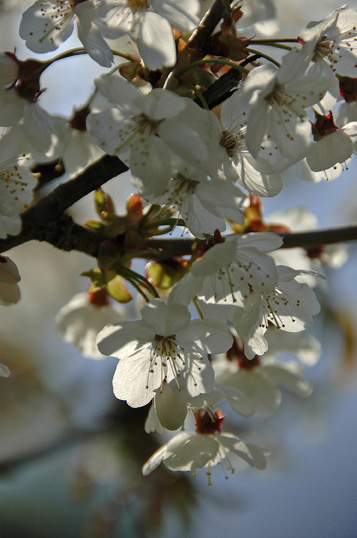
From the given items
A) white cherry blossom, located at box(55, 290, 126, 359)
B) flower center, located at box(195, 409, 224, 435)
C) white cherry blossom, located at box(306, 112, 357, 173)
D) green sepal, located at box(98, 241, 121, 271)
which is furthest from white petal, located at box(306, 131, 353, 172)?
white cherry blossom, located at box(55, 290, 126, 359)

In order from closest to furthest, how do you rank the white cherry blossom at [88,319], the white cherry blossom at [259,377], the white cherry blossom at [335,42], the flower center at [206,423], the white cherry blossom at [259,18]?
the white cherry blossom at [335,42] → the white cherry blossom at [259,18] → the flower center at [206,423] → the white cherry blossom at [259,377] → the white cherry blossom at [88,319]

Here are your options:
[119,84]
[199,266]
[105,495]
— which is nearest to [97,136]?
[119,84]

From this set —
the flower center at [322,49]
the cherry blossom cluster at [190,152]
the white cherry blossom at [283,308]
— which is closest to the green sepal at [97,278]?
the cherry blossom cluster at [190,152]

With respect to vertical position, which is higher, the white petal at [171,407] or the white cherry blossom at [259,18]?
the white cherry blossom at [259,18]

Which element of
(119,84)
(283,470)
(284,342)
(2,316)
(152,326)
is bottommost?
(283,470)

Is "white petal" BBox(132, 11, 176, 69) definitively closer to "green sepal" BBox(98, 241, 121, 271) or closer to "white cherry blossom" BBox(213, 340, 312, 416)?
"green sepal" BBox(98, 241, 121, 271)

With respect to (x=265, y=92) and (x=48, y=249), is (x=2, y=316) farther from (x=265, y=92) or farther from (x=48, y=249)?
(x=265, y=92)

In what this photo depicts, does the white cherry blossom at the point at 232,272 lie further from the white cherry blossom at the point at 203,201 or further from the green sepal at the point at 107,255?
the green sepal at the point at 107,255

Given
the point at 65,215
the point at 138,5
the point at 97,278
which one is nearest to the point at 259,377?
the point at 97,278
